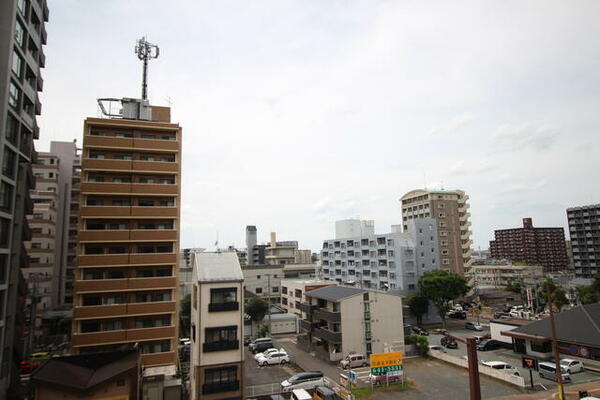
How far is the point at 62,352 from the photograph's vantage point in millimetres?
46906

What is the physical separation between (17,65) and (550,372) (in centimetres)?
5204

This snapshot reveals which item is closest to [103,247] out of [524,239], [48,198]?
[48,198]

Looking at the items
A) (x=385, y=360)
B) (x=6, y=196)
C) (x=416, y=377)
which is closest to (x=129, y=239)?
(x=6, y=196)

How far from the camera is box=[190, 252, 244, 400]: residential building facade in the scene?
29.4 m

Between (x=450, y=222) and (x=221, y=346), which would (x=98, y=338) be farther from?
(x=450, y=222)

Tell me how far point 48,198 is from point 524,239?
16278 cm

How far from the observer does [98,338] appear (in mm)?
36750

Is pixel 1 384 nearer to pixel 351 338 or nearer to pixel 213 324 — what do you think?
pixel 213 324

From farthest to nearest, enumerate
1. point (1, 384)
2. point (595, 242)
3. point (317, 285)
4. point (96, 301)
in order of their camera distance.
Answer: point (595, 242) → point (317, 285) → point (96, 301) → point (1, 384)

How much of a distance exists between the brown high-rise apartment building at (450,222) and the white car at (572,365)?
1973 inches

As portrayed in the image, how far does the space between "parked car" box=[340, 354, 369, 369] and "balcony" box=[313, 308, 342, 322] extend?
13.9 ft

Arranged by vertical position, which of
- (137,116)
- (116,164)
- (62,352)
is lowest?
(62,352)

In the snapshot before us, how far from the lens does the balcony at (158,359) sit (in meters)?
37.1

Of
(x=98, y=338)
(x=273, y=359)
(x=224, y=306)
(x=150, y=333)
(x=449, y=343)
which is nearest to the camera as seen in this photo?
(x=224, y=306)
